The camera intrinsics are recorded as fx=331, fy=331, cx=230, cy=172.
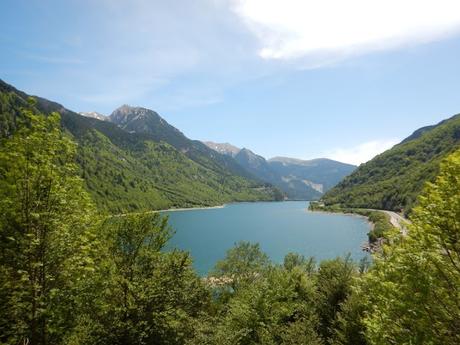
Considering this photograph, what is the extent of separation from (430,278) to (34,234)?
16.9 metres

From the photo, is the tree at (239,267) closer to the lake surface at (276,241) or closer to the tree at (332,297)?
the tree at (332,297)

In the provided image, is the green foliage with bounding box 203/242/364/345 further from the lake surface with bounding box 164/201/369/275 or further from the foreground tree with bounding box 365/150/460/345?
the lake surface with bounding box 164/201/369/275

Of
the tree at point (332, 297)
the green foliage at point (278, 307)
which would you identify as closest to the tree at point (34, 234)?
the green foliage at point (278, 307)

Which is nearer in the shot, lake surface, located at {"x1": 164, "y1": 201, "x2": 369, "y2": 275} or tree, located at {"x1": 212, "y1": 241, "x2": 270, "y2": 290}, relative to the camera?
tree, located at {"x1": 212, "y1": 241, "x2": 270, "y2": 290}

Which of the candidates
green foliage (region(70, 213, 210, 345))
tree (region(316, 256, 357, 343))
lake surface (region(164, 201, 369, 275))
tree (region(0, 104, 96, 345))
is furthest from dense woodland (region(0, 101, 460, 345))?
lake surface (region(164, 201, 369, 275))

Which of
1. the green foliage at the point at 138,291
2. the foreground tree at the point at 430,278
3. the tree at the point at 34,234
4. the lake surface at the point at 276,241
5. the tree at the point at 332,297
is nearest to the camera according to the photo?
the tree at the point at 34,234

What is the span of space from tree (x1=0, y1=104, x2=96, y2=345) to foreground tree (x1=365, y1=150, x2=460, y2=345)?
1425 cm

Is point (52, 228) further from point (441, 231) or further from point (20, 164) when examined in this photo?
point (441, 231)

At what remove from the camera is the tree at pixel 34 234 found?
13070 mm

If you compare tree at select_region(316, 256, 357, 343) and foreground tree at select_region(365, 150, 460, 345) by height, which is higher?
foreground tree at select_region(365, 150, 460, 345)

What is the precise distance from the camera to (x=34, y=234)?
13.0 m

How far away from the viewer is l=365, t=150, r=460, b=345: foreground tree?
46.9 ft

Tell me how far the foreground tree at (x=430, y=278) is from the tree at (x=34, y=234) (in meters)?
14.3

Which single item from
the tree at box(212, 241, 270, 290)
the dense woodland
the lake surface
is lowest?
the lake surface
